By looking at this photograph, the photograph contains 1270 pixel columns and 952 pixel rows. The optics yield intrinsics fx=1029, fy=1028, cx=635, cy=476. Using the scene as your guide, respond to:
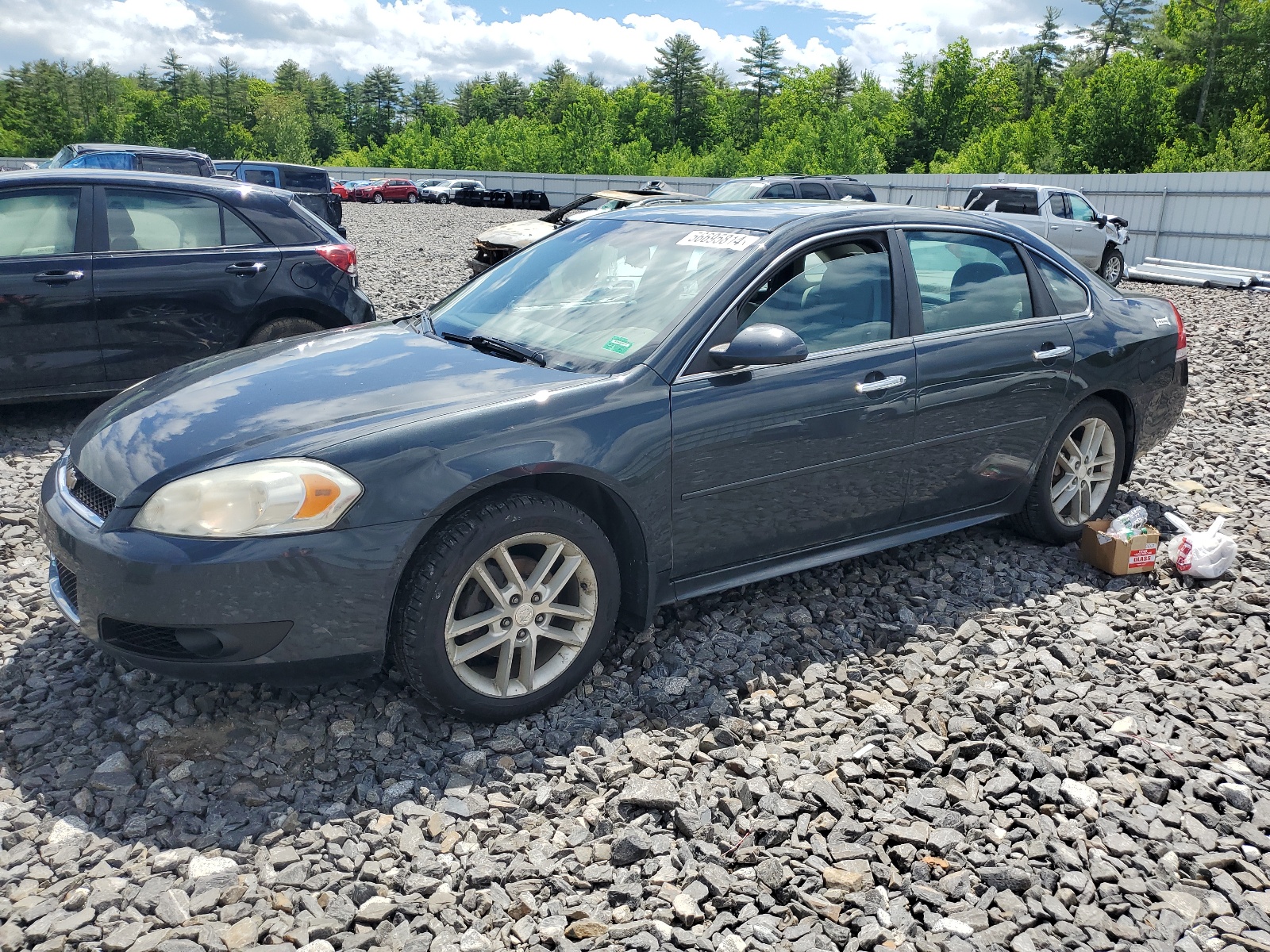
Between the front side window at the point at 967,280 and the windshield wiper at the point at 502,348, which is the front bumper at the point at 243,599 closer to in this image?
the windshield wiper at the point at 502,348

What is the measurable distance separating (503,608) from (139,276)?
4568 millimetres

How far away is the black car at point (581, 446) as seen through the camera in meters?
3.04

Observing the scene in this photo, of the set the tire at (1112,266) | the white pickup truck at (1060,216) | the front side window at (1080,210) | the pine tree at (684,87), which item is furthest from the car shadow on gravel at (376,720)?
the pine tree at (684,87)

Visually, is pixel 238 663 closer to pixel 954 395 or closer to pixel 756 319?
pixel 756 319

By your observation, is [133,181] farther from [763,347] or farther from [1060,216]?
[1060,216]

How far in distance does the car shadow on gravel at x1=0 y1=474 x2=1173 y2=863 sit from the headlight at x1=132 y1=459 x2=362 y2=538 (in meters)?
0.77

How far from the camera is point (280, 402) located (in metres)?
3.43

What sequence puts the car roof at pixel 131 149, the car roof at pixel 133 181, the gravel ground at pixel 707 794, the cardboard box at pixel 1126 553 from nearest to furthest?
the gravel ground at pixel 707 794
the cardboard box at pixel 1126 553
the car roof at pixel 133 181
the car roof at pixel 131 149

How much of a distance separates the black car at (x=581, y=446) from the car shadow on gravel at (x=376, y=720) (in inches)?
9.4

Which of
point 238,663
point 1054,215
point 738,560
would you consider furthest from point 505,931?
point 1054,215

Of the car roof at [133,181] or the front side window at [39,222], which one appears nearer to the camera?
the front side window at [39,222]

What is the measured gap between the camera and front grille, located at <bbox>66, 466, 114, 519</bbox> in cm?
320

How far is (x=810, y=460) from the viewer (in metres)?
3.97

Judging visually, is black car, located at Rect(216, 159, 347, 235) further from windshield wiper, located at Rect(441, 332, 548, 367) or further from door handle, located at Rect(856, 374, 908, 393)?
door handle, located at Rect(856, 374, 908, 393)
